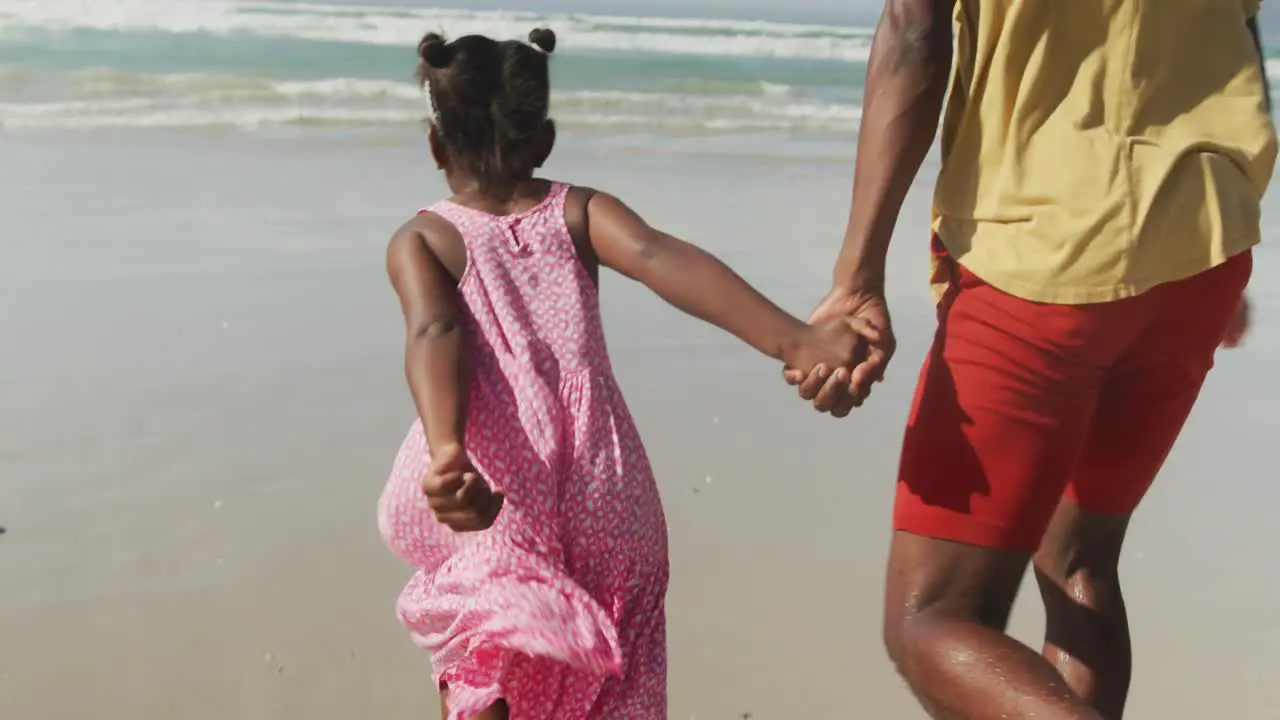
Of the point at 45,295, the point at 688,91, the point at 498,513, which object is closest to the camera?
the point at 498,513

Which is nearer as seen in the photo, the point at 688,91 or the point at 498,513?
the point at 498,513

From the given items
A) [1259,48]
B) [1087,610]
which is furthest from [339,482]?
[1259,48]

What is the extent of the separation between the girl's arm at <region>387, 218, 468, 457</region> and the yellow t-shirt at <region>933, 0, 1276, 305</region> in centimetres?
74

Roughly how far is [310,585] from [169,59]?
35.3ft

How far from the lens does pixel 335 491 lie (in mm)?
3938

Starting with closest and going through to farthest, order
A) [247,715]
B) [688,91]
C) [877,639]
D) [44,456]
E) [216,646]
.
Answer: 1. [247,715]
2. [216,646]
3. [877,639]
4. [44,456]
5. [688,91]

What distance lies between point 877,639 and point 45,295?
333 cm

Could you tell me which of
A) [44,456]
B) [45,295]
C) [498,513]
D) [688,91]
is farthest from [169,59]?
[498,513]

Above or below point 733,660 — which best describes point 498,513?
above

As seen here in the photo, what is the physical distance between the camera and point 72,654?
123 inches

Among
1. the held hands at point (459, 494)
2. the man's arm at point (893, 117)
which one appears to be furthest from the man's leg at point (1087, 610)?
the held hands at point (459, 494)

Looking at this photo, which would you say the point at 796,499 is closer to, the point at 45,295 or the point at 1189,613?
the point at 1189,613

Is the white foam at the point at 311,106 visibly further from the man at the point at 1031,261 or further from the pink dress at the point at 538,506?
the man at the point at 1031,261

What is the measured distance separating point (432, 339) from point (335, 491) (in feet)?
6.23
